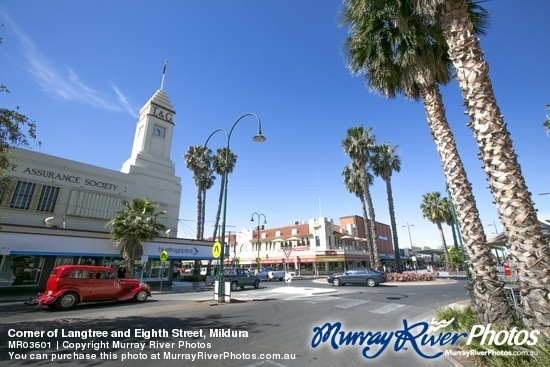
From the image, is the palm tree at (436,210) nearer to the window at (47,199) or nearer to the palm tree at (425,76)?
the palm tree at (425,76)

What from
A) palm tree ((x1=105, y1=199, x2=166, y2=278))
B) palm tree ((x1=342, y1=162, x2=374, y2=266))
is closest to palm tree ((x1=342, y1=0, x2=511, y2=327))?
palm tree ((x1=105, y1=199, x2=166, y2=278))

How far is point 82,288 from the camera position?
1268 centimetres

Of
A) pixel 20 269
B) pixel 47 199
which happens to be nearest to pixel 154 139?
pixel 47 199

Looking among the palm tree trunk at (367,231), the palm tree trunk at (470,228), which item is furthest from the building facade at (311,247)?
the palm tree trunk at (470,228)

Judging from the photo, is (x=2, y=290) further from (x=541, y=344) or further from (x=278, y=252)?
(x=278, y=252)

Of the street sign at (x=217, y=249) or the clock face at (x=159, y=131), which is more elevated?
the clock face at (x=159, y=131)

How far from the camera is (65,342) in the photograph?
6.82 meters

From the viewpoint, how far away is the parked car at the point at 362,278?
2356cm

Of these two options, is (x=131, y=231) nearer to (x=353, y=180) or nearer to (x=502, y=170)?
(x=502, y=170)

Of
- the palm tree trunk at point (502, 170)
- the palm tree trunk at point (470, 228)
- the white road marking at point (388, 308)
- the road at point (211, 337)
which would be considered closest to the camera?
the palm tree trunk at point (502, 170)

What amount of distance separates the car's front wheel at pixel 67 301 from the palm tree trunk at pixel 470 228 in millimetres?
15130

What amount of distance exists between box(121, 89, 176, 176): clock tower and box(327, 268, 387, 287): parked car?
22.8 m

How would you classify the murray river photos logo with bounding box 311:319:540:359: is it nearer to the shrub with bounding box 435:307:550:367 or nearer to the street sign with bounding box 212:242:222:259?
the shrub with bounding box 435:307:550:367

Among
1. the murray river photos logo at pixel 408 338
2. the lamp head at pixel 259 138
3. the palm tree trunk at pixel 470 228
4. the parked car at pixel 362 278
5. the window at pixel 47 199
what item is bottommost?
the murray river photos logo at pixel 408 338
